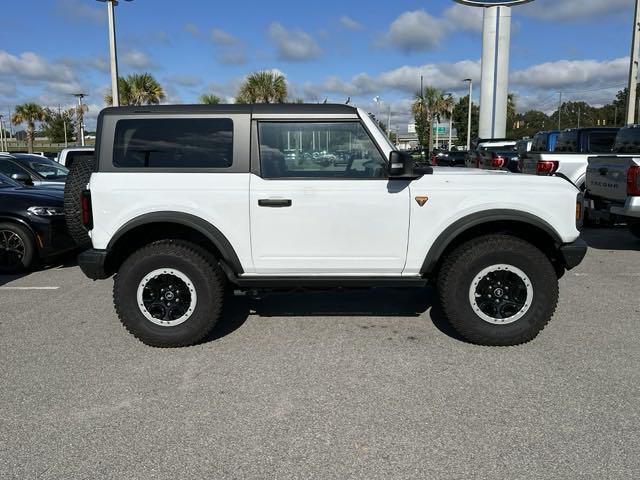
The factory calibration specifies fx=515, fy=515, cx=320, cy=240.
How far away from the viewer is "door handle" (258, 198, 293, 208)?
400cm

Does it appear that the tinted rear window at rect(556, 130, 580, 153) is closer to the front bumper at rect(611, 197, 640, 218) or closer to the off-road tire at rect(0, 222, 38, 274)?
the front bumper at rect(611, 197, 640, 218)

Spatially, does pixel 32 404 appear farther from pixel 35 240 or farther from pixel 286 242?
pixel 35 240

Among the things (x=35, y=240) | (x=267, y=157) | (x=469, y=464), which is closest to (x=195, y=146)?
(x=267, y=157)

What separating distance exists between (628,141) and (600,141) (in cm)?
243

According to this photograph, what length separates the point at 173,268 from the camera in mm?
4102

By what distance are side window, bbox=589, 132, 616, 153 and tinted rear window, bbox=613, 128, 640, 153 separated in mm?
2002

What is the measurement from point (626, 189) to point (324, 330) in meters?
5.17

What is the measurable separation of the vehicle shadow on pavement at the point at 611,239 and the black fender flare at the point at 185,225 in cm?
695

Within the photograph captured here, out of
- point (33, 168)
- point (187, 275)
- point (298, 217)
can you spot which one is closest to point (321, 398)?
point (298, 217)

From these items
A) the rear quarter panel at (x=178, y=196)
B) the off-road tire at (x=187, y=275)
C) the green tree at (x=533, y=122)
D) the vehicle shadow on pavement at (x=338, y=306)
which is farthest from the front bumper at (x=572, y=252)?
the green tree at (x=533, y=122)

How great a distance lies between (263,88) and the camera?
104 ft

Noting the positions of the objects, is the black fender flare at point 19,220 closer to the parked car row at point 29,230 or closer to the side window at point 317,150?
the parked car row at point 29,230

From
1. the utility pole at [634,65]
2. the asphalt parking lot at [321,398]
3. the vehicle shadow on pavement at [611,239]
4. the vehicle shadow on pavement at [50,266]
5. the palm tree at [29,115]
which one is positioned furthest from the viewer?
the palm tree at [29,115]

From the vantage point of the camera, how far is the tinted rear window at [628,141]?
874cm
